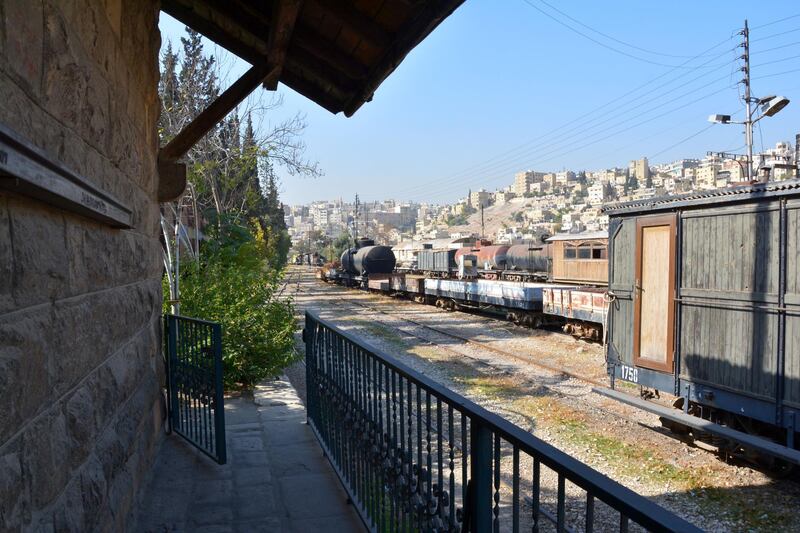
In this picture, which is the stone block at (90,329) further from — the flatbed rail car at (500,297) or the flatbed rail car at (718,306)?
the flatbed rail car at (500,297)

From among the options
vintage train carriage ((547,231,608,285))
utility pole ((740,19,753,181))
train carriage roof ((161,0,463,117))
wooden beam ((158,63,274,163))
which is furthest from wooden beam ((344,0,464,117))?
utility pole ((740,19,753,181))

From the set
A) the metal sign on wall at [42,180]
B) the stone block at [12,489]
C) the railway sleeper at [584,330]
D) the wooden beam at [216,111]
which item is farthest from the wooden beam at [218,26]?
the railway sleeper at [584,330]

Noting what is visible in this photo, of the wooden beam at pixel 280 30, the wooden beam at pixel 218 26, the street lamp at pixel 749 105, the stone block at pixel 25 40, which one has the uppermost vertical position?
the street lamp at pixel 749 105

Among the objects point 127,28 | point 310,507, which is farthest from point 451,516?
point 127,28

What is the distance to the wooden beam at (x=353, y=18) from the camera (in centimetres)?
456

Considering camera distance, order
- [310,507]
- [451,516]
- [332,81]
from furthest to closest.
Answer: [332,81] < [310,507] < [451,516]

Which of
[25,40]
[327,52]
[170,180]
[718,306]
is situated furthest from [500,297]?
[25,40]

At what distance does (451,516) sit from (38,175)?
6.28 feet

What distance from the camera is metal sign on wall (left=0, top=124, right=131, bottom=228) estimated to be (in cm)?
157

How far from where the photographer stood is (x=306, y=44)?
547 centimetres

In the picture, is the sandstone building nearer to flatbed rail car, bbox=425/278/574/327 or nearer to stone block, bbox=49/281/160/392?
stone block, bbox=49/281/160/392

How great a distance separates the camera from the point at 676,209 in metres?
7.95

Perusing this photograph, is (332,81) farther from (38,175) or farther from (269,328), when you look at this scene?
(38,175)

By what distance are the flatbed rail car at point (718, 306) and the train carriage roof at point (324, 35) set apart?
4563 mm
